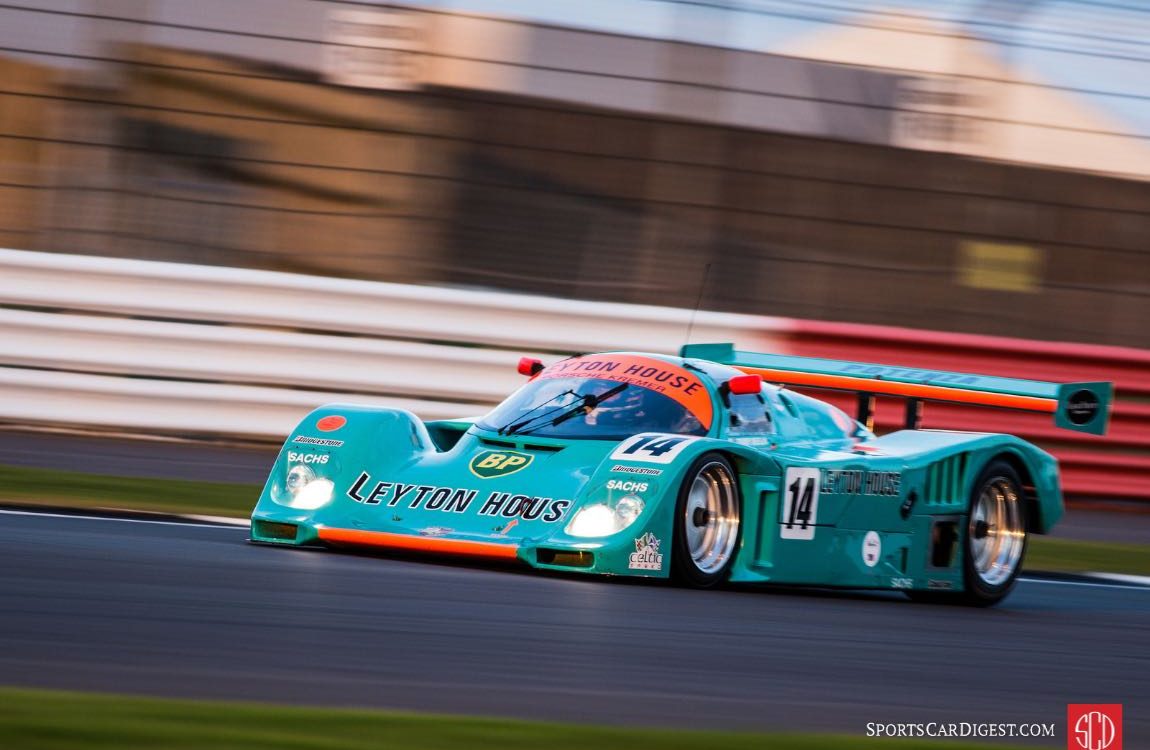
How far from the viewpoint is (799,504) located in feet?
23.7

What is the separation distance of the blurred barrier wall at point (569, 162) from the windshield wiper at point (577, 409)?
13.3ft

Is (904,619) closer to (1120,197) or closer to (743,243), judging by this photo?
(743,243)

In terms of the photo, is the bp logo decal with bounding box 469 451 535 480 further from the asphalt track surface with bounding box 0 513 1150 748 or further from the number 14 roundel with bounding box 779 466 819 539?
the number 14 roundel with bounding box 779 466 819 539

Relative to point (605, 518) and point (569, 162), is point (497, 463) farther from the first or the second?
point (569, 162)

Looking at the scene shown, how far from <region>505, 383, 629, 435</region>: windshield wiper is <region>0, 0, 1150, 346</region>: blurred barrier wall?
4.05 m

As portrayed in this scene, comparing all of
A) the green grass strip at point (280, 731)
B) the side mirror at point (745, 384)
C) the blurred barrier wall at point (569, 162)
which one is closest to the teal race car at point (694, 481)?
the side mirror at point (745, 384)

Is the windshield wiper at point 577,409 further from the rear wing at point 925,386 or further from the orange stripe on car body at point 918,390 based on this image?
A: the orange stripe on car body at point 918,390

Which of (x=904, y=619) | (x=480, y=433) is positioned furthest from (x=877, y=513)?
(x=480, y=433)

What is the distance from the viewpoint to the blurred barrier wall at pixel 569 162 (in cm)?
1123

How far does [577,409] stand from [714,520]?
79 cm

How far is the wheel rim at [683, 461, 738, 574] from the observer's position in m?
6.92

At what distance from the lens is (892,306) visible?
12.3 metres

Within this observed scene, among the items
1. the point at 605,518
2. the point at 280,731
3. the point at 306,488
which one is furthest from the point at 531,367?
the point at 280,731

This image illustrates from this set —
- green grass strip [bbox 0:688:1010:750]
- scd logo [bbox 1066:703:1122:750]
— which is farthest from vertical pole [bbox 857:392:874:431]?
green grass strip [bbox 0:688:1010:750]
